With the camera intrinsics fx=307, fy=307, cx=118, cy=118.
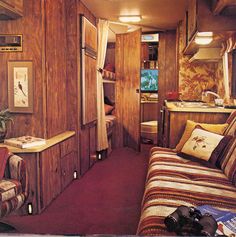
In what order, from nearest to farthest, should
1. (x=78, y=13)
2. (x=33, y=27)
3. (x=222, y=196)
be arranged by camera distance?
(x=222, y=196) < (x=33, y=27) < (x=78, y=13)

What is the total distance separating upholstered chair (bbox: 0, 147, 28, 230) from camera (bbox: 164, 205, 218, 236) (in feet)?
4.17

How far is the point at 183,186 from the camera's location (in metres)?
1.94

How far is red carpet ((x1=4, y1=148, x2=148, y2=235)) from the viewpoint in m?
2.32

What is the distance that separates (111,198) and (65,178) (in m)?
0.58

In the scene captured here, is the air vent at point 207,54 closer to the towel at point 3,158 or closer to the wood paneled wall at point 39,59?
the wood paneled wall at point 39,59

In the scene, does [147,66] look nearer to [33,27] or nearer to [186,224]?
[33,27]

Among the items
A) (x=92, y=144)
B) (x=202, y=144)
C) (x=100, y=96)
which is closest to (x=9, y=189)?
(x=202, y=144)

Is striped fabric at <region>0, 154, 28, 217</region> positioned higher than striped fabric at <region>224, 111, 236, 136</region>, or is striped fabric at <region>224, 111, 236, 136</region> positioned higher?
striped fabric at <region>224, 111, 236, 136</region>

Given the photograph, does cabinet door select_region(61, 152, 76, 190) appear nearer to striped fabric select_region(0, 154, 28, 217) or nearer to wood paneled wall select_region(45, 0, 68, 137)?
wood paneled wall select_region(45, 0, 68, 137)

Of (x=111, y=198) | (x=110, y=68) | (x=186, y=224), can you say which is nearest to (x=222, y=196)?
(x=186, y=224)

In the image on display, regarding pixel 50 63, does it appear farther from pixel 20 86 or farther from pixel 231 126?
pixel 231 126

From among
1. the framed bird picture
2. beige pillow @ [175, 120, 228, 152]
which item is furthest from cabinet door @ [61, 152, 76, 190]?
beige pillow @ [175, 120, 228, 152]

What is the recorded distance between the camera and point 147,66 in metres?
7.36

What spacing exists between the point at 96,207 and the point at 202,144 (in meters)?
1.09
